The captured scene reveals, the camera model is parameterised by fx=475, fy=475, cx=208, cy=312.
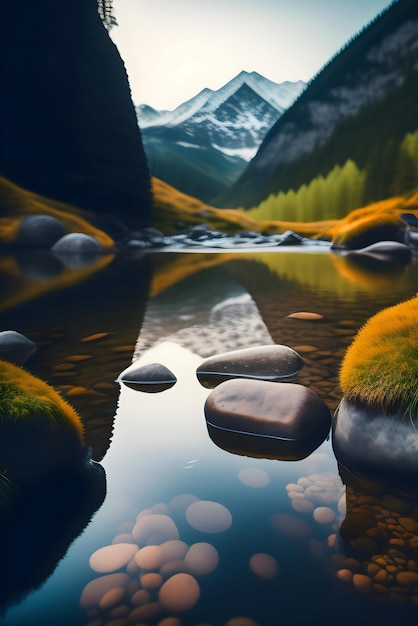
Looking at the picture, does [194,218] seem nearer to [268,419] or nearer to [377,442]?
[268,419]

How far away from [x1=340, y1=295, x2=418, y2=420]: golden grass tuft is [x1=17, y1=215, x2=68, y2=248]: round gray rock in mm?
24391

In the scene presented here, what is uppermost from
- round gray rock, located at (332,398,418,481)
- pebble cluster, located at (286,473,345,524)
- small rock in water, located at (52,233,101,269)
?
round gray rock, located at (332,398,418,481)

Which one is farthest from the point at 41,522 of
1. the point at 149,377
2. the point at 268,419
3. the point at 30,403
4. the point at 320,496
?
the point at 149,377

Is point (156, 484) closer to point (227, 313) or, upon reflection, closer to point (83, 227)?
point (227, 313)

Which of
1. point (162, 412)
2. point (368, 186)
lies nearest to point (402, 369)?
A: point (162, 412)

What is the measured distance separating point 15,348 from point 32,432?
3.27 m

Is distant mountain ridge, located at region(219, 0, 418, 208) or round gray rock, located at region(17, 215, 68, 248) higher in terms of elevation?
distant mountain ridge, located at region(219, 0, 418, 208)

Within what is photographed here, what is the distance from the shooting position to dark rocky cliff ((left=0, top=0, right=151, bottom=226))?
100 feet

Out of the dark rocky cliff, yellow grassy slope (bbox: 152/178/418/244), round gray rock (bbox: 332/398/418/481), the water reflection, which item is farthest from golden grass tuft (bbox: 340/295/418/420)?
yellow grassy slope (bbox: 152/178/418/244)

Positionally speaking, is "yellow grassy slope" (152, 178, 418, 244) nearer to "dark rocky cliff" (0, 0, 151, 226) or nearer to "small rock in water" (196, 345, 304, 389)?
"dark rocky cliff" (0, 0, 151, 226)

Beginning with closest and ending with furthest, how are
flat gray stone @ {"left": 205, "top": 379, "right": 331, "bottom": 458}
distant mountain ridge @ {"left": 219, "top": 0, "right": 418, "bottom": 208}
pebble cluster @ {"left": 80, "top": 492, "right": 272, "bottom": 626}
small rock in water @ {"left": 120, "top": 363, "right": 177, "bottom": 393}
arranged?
pebble cluster @ {"left": 80, "top": 492, "right": 272, "bottom": 626}, flat gray stone @ {"left": 205, "top": 379, "right": 331, "bottom": 458}, small rock in water @ {"left": 120, "top": 363, "right": 177, "bottom": 393}, distant mountain ridge @ {"left": 219, "top": 0, "right": 418, "bottom": 208}

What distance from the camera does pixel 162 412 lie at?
3.89 m

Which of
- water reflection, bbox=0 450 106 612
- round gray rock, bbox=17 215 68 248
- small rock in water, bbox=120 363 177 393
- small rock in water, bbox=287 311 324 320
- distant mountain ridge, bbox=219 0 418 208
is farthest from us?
distant mountain ridge, bbox=219 0 418 208

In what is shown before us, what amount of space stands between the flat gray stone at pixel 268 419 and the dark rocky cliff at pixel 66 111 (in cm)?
3138
